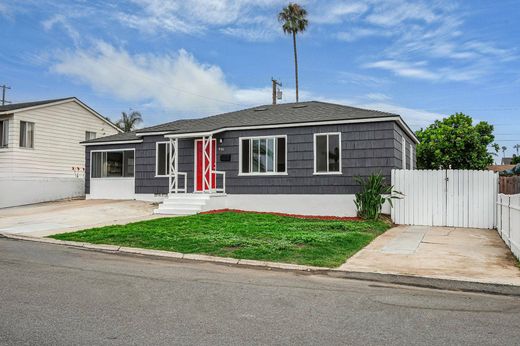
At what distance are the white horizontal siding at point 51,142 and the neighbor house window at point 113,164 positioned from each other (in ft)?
14.5

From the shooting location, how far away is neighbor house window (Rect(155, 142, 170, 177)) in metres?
20.7

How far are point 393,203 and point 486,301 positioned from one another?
1006 cm

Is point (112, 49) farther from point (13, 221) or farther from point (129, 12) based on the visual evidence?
point (13, 221)

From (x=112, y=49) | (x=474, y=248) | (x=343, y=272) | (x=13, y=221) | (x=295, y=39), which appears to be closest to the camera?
(x=343, y=272)

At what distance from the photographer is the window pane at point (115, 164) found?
22.7m

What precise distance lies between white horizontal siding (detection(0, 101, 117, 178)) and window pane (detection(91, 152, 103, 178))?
175 inches

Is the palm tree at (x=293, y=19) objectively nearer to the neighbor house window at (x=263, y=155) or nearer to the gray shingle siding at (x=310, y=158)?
the gray shingle siding at (x=310, y=158)

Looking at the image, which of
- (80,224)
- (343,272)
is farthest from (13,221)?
(343,272)

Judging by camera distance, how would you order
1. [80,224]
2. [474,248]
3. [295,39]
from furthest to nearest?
[295,39] < [80,224] < [474,248]

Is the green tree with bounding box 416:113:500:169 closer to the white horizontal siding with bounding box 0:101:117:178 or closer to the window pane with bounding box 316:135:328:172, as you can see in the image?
the window pane with bounding box 316:135:328:172

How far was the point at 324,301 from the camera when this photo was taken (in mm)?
5859

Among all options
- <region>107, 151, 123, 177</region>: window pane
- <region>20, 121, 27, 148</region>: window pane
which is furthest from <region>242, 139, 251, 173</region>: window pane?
<region>20, 121, 27, 148</region>: window pane

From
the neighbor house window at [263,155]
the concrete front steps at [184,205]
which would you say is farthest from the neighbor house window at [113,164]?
the neighbor house window at [263,155]

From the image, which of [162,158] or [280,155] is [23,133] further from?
[280,155]
